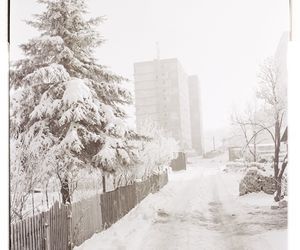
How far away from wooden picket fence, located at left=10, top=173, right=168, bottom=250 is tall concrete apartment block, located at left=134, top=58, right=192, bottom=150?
313 mm

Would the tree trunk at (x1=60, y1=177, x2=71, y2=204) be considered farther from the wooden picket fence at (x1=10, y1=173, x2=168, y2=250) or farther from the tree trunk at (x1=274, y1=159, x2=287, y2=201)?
the tree trunk at (x1=274, y1=159, x2=287, y2=201)

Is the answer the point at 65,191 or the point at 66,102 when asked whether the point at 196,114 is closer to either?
the point at 66,102

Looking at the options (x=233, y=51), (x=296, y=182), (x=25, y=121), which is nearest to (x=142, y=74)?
(x=233, y=51)

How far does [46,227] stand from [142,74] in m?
1.06

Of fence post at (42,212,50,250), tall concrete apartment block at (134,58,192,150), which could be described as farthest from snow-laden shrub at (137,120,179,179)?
fence post at (42,212,50,250)

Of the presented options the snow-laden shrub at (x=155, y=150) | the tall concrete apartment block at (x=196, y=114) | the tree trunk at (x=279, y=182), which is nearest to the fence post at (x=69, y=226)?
the snow-laden shrub at (x=155, y=150)

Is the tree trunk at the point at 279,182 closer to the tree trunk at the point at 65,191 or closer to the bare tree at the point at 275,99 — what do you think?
the bare tree at the point at 275,99

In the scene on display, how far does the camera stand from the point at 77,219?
233cm

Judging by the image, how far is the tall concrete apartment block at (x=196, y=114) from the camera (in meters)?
2.45

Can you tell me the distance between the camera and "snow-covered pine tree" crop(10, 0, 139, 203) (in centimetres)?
237

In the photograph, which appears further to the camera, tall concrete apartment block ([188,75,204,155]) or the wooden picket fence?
tall concrete apartment block ([188,75,204,155])

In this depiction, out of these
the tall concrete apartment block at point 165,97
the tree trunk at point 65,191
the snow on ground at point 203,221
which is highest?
the tall concrete apartment block at point 165,97

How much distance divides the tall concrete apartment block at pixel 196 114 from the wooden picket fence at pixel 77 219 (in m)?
0.27

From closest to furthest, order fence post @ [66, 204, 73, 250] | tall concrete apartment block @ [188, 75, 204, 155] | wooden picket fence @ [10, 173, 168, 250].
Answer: wooden picket fence @ [10, 173, 168, 250] < fence post @ [66, 204, 73, 250] < tall concrete apartment block @ [188, 75, 204, 155]
